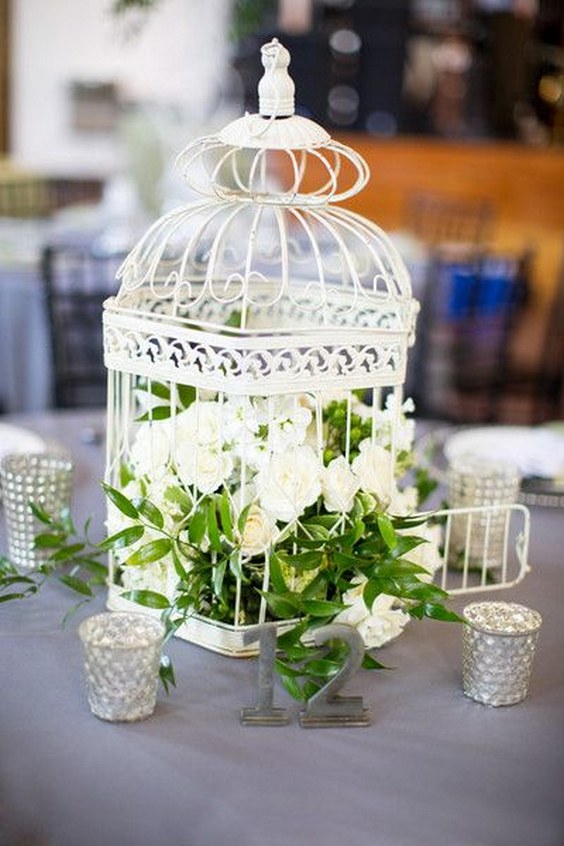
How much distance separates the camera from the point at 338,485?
1281mm

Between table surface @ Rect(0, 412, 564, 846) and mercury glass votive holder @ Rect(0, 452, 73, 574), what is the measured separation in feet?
0.53

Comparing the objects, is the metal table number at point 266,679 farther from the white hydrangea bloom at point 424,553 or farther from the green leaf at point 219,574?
the white hydrangea bloom at point 424,553

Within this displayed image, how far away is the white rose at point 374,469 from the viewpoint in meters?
1.32

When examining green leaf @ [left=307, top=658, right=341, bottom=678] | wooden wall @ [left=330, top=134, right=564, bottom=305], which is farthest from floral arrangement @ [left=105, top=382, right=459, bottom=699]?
wooden wall @ [left=330, top=134, right=564, bottom=305]

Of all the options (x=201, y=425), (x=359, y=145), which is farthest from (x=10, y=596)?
(x=359, y=145)

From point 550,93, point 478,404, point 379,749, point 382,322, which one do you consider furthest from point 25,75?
point 379,749

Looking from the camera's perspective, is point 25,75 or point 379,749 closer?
point 379,749

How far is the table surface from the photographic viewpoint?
1.01 m

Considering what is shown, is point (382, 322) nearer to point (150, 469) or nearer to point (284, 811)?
point (150, 469)

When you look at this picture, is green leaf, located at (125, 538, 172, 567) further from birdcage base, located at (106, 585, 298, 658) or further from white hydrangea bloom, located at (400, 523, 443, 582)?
white hydrangea bloom, located at (400, 523, 443, 582)

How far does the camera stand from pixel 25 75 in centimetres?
820

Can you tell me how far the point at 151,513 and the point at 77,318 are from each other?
7.21 feet

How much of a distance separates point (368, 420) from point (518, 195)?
5084 mm

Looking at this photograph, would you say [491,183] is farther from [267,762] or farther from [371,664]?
[267,762]
